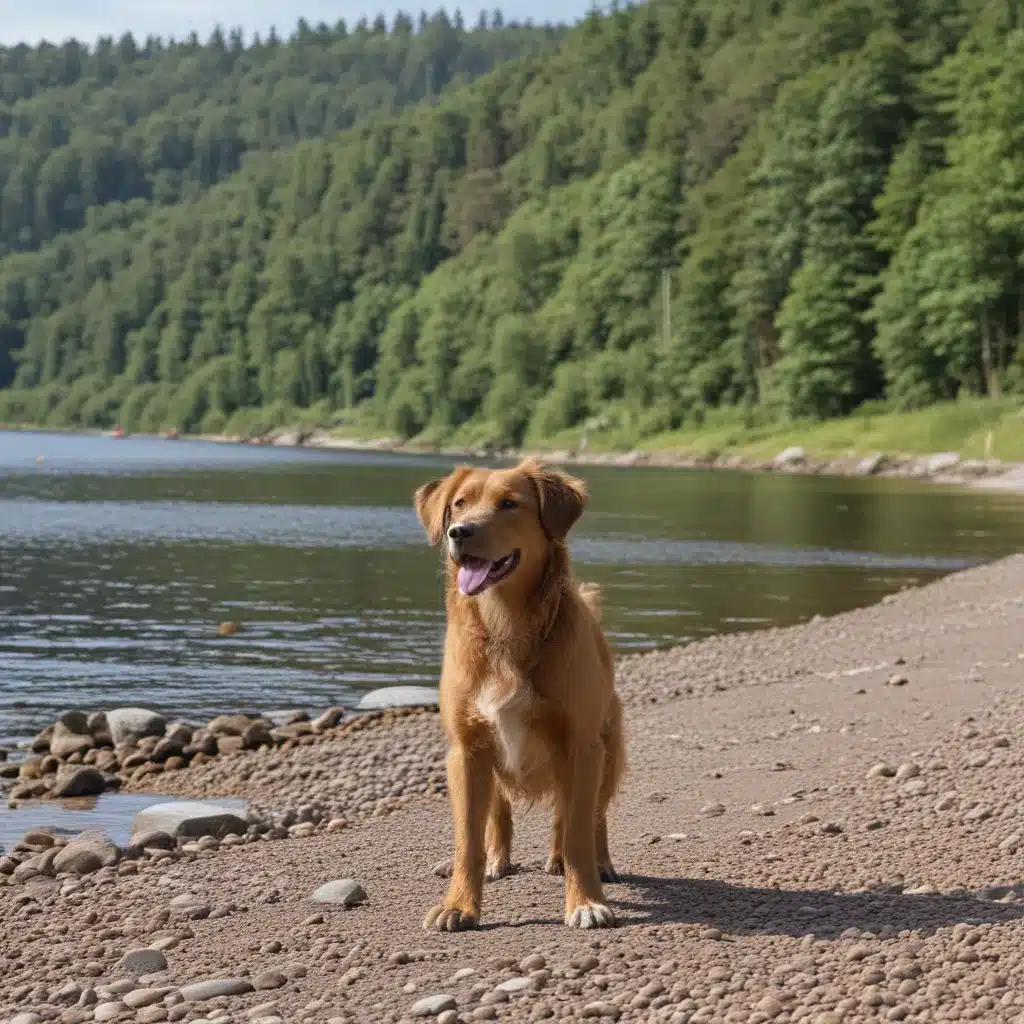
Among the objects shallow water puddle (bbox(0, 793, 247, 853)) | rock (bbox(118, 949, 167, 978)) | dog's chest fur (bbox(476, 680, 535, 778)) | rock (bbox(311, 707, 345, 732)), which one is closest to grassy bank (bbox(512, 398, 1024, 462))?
rock (bbox(311, 707, 345, 732))

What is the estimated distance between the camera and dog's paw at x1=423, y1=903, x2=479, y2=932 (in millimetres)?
7637

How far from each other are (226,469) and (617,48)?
4235 inches

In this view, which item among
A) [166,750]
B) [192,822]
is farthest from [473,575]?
[166,750]

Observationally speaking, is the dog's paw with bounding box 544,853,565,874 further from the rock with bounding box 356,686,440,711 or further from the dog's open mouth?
the rock with bounding box 356,686,440,711

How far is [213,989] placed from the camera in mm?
6930

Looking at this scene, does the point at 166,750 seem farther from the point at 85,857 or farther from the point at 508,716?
the point at 508,716

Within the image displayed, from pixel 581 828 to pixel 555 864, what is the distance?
3.27 feet

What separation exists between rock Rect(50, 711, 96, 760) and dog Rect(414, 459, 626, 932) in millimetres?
8560

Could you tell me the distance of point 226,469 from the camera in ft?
327

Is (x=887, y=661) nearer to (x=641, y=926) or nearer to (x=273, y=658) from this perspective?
(x=273, y=658)

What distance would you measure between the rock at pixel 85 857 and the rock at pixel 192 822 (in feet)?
2.63

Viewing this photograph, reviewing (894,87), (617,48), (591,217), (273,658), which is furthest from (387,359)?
(273,658)

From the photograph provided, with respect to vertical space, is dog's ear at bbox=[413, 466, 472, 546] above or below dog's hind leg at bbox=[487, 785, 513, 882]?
above

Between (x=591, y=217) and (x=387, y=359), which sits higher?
(x=591, y=217)
